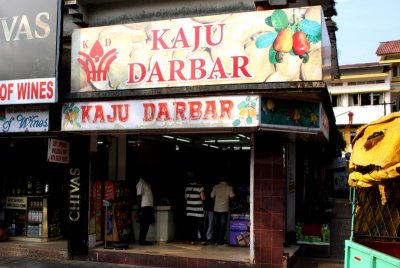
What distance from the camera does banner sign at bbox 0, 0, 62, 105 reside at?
9.70 metres

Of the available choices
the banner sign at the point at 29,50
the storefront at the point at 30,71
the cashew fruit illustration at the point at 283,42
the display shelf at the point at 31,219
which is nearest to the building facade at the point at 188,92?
the cashew fruit illustration at the point at 283,42

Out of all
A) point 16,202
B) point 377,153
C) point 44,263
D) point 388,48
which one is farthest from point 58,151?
point 388,48

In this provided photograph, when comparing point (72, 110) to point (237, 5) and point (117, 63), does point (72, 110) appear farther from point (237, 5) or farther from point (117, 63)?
point (237, 5)

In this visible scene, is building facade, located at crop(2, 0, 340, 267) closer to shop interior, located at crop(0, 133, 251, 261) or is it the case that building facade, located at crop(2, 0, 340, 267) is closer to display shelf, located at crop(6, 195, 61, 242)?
shop interior, located at crop(0, 133, 251, 261)

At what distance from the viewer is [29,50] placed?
9984 mm

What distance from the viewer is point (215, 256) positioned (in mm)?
9523

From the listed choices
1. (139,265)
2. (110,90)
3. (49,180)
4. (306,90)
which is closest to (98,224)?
(139,265)

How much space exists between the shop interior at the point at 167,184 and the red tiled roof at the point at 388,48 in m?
27.7

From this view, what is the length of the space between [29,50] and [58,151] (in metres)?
2.28

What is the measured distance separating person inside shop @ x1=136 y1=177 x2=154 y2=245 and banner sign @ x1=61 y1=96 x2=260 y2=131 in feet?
7.64

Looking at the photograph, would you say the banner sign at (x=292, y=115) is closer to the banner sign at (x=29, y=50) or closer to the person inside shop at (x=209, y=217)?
the person inside shop at (x=209, y=217)

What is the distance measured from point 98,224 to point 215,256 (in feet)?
Answer: 9.79

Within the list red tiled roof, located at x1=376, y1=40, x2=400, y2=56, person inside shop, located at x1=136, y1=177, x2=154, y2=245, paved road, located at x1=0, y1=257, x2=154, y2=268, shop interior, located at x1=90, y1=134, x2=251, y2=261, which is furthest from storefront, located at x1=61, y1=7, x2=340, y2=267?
red tiled roof, located at x1=376, y1=40, x2=400, y2=56

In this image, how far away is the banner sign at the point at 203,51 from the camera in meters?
8.28
